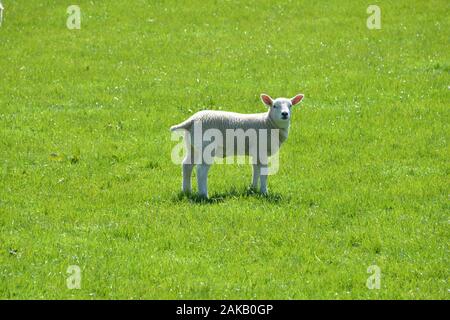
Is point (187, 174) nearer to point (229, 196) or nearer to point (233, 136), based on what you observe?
point (229, 196)

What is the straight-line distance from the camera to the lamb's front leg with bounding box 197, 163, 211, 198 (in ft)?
42.9

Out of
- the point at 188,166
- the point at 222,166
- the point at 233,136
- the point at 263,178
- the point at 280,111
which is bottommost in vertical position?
the point at 222,166

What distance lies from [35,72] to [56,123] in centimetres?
463

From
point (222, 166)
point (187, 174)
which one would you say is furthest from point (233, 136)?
point (222, 166)

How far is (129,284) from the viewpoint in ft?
33.6

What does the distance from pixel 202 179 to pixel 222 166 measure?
211 cm

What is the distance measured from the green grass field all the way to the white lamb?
1.66 ft

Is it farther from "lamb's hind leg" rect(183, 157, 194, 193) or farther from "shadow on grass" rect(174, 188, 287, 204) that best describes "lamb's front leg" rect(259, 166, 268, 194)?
"lamb's hind leg" rect(183, 157, 194, 193)

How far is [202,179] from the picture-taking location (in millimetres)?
13102

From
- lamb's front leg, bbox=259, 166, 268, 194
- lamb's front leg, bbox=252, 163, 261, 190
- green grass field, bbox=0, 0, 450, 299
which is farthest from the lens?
lamb's front leg, bbox=252, 163, 261, 190

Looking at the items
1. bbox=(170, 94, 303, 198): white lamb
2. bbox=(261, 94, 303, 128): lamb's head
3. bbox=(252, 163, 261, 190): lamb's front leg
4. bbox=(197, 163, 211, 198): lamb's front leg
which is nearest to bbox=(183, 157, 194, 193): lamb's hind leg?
bbox=(170, 94, 303, 198): white lamb

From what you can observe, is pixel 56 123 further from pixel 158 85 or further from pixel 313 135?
pixel 313 135

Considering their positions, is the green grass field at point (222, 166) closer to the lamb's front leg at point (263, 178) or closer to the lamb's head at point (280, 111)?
the lamb's front leg at point (263, 178)

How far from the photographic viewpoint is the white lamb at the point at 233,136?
13031 mm
